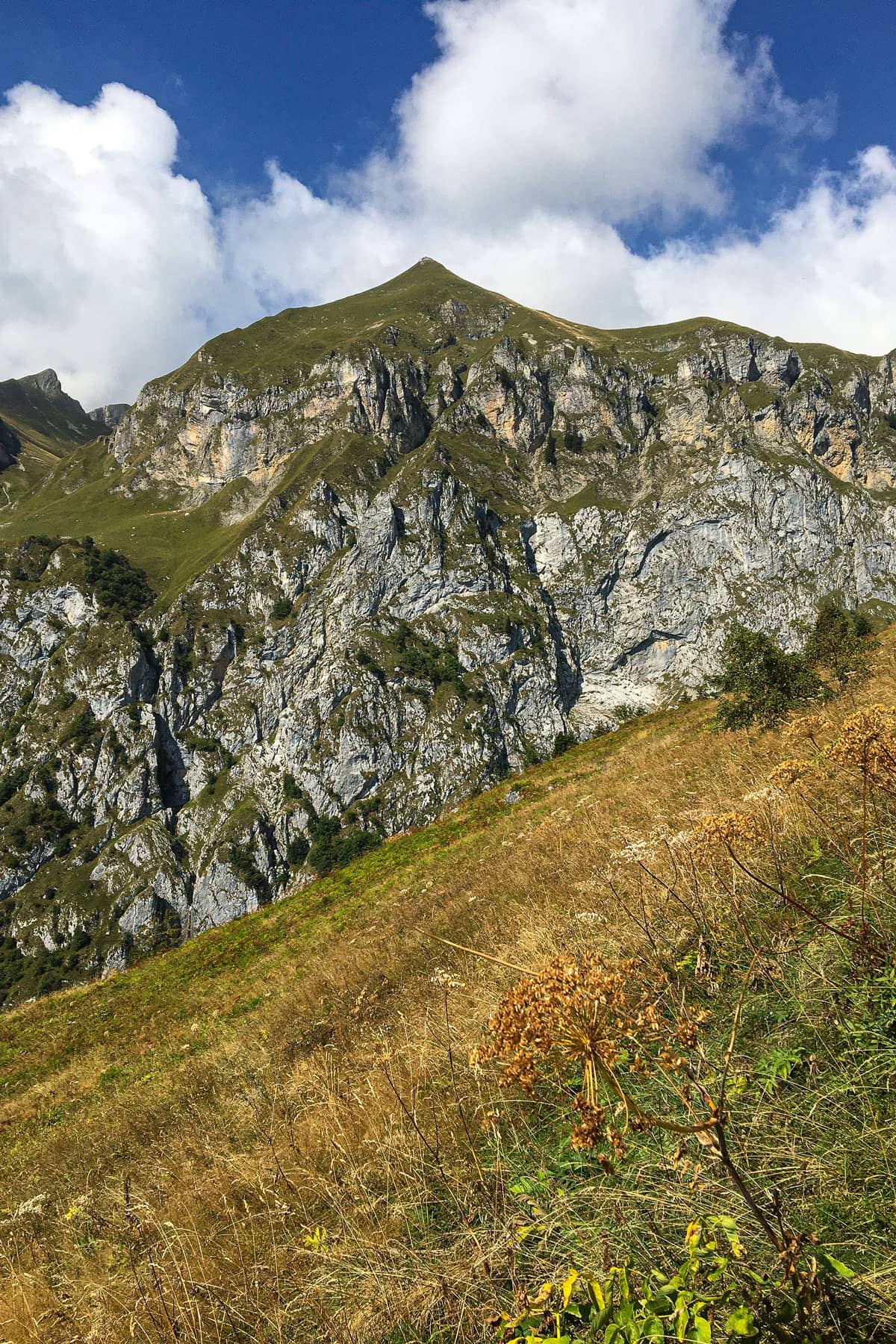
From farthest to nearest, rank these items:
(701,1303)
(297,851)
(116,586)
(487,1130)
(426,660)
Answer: (116,586)
(426,660)
(297,851)
(487,1130)
(701,1303)

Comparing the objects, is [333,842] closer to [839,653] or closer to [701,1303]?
[839,653]

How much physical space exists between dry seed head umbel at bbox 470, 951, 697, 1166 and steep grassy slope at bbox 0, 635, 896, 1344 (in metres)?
0.35

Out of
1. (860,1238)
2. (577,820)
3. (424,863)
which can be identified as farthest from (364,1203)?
(424,863)

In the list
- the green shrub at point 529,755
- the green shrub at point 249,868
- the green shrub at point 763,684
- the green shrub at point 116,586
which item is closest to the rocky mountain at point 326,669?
the green shrub at point 249,868

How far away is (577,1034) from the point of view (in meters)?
2.15

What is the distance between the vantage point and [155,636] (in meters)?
186

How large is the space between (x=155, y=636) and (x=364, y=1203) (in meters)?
205

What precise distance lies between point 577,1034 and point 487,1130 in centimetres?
233

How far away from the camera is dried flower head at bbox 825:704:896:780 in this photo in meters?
3.74

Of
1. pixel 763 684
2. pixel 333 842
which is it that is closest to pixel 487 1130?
pixel 763 684

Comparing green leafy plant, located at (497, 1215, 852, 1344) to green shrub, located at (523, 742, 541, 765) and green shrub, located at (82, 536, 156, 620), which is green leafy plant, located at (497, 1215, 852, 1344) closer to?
green shrub, located at (523, 742, 541, 765)

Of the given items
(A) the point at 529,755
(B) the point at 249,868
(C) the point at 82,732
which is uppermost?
(C) the point at 82,732

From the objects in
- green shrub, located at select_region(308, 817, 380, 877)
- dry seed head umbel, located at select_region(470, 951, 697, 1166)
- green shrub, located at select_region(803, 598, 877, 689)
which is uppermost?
dry seed head umbel, located at select_region(470, 951, 697, 1166)

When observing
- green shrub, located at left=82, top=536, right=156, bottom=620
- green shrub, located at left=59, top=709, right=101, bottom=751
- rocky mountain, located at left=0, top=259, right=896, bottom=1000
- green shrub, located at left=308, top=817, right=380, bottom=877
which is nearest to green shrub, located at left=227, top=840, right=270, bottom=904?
rocky mountain, located at left=0, top=259, right=896, bottom=1000
